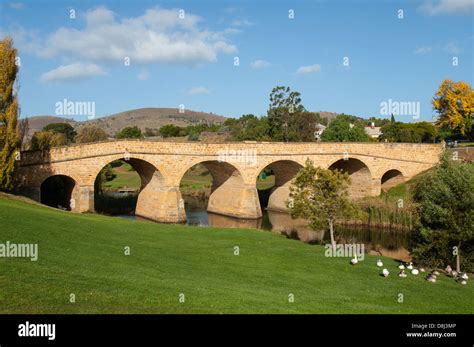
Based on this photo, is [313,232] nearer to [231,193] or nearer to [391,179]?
[231,193]

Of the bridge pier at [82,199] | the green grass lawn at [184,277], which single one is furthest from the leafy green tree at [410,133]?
the green grass lawn at [184,277]

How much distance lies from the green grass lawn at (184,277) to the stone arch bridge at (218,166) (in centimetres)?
1226

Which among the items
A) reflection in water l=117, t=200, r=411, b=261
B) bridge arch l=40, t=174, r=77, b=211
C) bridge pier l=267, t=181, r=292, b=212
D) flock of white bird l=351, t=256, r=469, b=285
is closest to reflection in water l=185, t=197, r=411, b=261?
reflection in water l=117, t=200, r=411, b=261

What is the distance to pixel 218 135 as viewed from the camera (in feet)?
306

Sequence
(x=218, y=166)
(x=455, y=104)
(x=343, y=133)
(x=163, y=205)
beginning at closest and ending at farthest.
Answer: (x=163, y=205) → (x=218, y=166) → (x=455, y=104) → (x=343, y=133)

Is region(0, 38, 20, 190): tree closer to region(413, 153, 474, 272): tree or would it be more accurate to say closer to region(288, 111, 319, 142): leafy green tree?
region(413, 153, 474, 272): tree

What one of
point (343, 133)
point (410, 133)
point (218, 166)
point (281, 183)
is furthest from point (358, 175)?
point (410, 133)

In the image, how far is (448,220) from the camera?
784 inches

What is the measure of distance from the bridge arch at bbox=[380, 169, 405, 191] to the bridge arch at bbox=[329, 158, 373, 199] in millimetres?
3709

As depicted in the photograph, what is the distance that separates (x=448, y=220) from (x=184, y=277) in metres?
11.9

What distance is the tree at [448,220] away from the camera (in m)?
19.8
